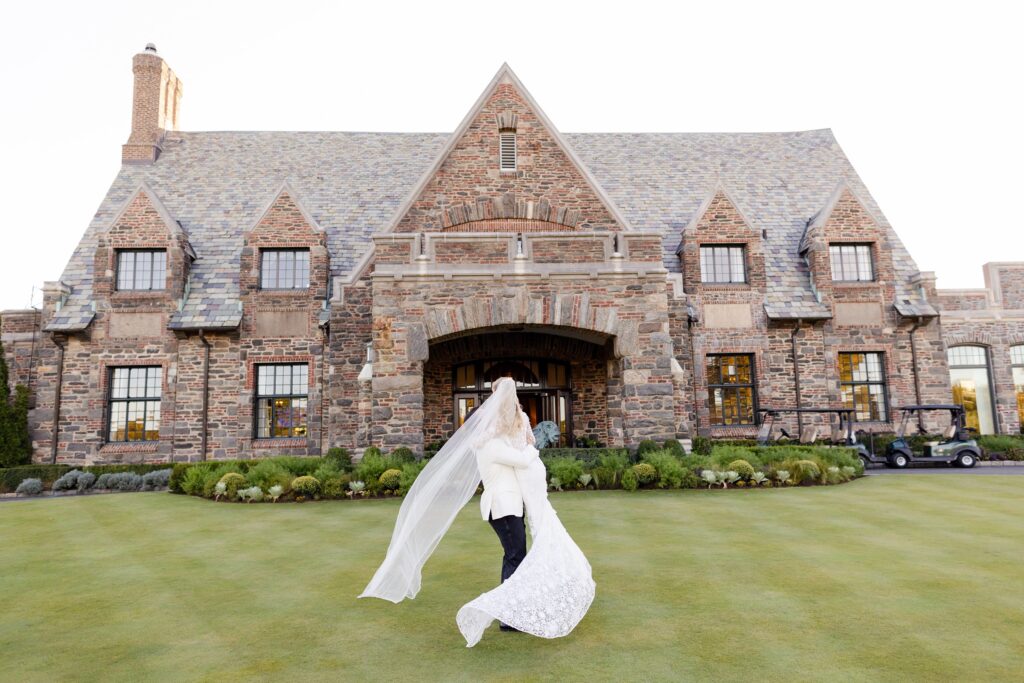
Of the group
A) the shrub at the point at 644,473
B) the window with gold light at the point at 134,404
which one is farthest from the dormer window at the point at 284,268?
the shrub at the point at 644,473

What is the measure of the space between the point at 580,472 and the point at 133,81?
23.1 metres

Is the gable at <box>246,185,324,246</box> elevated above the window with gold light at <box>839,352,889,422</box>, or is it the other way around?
the gable at <box>246,185,324,246</box>

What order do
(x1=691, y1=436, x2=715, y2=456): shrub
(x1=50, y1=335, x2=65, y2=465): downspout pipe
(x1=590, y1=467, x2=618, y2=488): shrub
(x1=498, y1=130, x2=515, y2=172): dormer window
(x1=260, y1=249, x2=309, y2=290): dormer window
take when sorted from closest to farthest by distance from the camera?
(x1=590, y1=467, x2=618, y2=488): shrub
(x1=691, y1=436, x2=715, y2=456): shrub
(x1=498, y1=130, x2=515, y2=172): dormer window
(x1=50, y1=335, x2=65, y2=465): downspout pipe
(x1=260, y1=249, x2=309, y2=290): dormer window

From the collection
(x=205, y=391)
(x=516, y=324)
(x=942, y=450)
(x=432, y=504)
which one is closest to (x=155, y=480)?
(x=205, y=391)

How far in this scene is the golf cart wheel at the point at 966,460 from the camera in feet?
60.4

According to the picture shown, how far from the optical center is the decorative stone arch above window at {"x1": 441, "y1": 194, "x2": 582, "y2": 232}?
18.8 metres

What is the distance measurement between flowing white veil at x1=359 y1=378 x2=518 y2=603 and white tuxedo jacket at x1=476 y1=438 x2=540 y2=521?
14 cm

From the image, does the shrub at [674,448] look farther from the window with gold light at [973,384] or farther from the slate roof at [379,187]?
the window with gold light at [973,384]

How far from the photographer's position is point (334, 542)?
904cm

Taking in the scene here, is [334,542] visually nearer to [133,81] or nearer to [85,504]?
[85,504]


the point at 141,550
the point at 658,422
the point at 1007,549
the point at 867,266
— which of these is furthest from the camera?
the point at 867,266

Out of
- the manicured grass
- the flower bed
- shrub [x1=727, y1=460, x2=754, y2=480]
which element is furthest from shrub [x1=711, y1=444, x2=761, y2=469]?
the manicured grass

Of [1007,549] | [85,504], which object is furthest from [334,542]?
[1007,549]

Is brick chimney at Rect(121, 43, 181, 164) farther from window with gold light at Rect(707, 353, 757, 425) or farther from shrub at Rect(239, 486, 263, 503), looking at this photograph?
window with gold light at Rect(707, 353, 757, 425)
